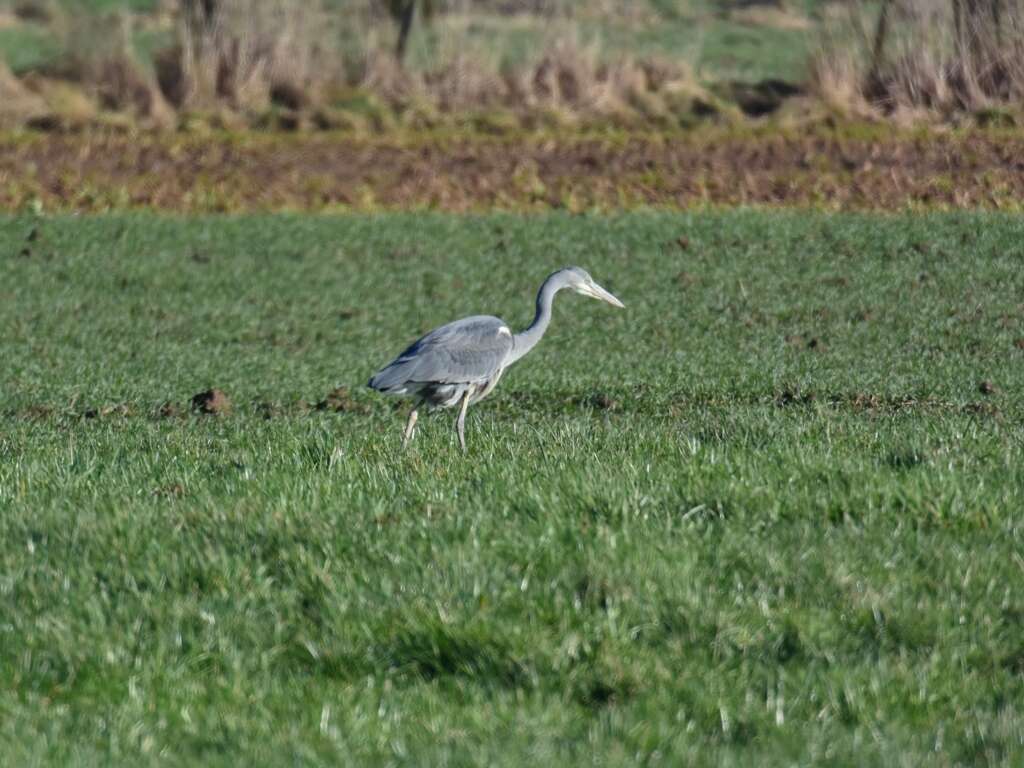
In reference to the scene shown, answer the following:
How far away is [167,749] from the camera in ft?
18.7

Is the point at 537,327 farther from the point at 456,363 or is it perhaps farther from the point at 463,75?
the point at 463,75

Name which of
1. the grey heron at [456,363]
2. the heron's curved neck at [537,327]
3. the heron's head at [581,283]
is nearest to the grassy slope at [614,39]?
the heron's head at [581,283]

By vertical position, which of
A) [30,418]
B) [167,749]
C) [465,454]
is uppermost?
[167,749]

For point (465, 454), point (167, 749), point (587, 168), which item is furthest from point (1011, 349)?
point (167, 749)

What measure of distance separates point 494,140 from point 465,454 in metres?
19.3

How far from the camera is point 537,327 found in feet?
38.4

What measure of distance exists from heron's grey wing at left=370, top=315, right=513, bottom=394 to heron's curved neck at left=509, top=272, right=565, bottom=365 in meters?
0.13

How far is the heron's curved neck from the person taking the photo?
1161 cm

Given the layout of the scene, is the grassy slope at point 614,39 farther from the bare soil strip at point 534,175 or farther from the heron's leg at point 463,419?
the heron's leg at point 463,419

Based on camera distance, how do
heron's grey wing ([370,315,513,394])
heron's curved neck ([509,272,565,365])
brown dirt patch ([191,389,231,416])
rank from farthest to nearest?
brown dirt patch ([191,389,231,416]), heron's curved neck ([509,272,565,365]), heron's grey wing ([370,315,513,394])

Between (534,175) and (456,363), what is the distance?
15.0 metres

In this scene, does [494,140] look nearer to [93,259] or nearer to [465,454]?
[93,259]

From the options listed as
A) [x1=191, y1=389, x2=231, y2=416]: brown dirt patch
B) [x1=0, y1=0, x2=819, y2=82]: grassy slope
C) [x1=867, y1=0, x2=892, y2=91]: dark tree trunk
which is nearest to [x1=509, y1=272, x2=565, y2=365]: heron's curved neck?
[x1=191, y1=389, x2=231, y2=416]: brown dirt patch

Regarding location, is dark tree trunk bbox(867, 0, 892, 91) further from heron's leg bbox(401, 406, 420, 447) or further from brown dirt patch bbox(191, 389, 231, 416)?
heron's leg bbox(401, 406, 420, 447)
